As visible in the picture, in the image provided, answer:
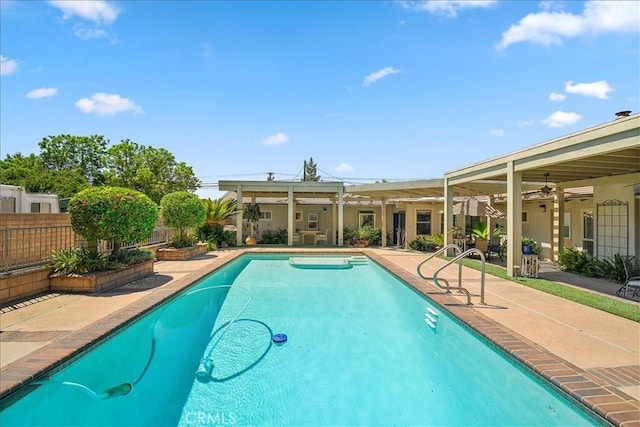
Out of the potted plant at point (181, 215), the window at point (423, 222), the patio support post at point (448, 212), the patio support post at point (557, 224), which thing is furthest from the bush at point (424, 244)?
the potted plant at point (181, 215)

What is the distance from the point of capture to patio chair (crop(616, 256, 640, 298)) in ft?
26.9

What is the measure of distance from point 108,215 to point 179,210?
6487 mm

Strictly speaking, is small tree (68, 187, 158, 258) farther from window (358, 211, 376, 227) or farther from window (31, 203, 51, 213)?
window (358, 211, 376, 227)

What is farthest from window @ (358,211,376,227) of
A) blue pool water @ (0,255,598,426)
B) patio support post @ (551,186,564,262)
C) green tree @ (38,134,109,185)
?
green tree @ (38,134,109,185)

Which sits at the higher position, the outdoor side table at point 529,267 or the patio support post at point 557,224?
the patio support post at point 557,224

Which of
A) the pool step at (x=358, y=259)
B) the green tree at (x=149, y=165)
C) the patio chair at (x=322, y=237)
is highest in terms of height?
the green tree at (x=149, y=165)

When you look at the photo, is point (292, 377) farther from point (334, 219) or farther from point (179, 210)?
point (334, 219)

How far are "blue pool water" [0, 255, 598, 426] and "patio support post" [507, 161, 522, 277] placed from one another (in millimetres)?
4650

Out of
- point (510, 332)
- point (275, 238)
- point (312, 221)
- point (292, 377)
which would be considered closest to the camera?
point (292, 377)

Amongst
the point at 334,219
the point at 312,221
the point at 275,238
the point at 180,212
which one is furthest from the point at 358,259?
the point at 312,221

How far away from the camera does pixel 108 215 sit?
29.1 feet

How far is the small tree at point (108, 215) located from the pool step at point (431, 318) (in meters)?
7.75

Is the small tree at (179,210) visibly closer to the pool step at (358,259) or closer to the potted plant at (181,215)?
the potted plant at (181,215)

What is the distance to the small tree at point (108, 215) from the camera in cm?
874
